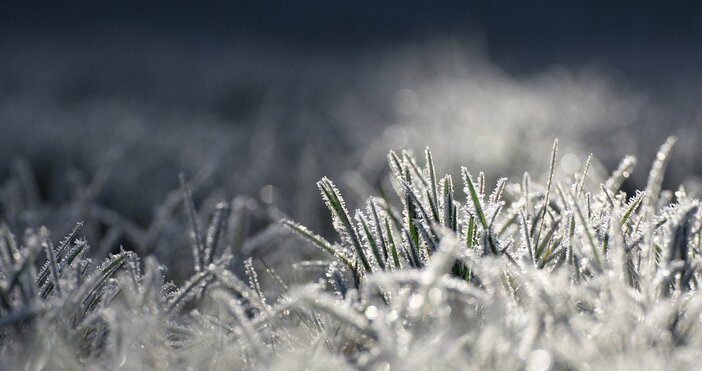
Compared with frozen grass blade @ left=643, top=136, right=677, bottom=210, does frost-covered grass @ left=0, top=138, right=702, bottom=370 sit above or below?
below

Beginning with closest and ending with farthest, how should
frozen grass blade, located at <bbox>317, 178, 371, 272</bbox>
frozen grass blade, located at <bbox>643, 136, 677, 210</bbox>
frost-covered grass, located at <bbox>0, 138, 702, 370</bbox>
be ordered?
frost-covered grass, located at <bbox>0, 138, 702, 370</bbox> < frozen grass blade, located at <bbox>317, 178, 371, 272</bbox> < frozen grass blade, located at <bbox>643, 136, 677, 210</bbox>

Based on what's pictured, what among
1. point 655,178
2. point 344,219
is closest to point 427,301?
point 344,219

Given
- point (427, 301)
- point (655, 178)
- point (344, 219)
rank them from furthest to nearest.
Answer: point (655, 178)
point (344, 219)
point (427, 301)

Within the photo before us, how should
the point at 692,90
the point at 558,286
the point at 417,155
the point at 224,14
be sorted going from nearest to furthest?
the point at 558,286, the point at 417,155, the point at 692,90, the point at 224,14

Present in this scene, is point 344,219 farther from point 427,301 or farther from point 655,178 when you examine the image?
point 655,178

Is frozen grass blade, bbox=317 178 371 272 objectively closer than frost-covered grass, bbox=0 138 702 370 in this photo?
No

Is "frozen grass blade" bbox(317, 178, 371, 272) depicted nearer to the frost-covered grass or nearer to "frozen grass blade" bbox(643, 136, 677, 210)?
the frost-covered grass

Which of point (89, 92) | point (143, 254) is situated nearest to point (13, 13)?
point (89, 92)

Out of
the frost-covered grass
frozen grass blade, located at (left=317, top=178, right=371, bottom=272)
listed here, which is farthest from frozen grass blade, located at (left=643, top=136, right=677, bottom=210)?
frozen grass blade, located at (left=317, top=178, right=371, bottom=272)

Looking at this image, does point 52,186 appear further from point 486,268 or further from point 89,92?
point 89,92
